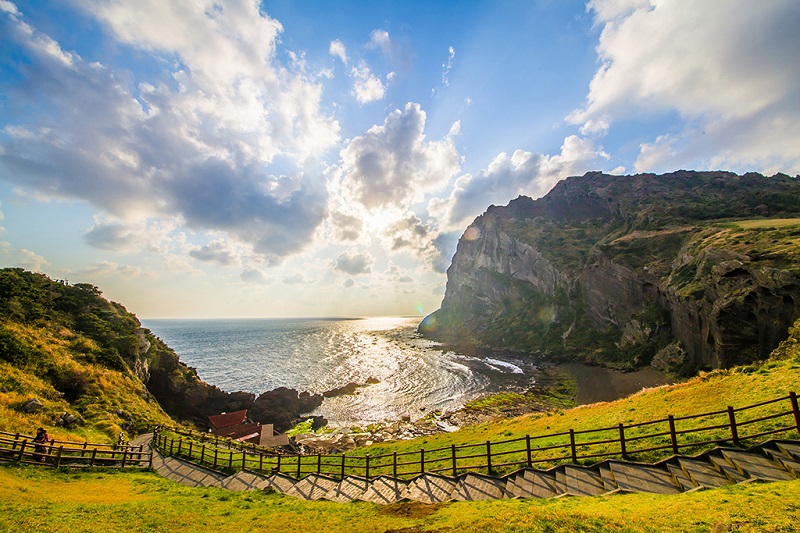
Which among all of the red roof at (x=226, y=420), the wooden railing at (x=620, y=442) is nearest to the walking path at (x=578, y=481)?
the wooden railing at (x=620, y=442)

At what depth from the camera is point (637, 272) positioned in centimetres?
7725

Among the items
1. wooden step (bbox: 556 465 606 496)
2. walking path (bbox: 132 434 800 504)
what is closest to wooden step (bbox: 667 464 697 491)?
walking path (bbox: 132 434 800 504)

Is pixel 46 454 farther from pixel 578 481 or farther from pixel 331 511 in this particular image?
pixel 578 481

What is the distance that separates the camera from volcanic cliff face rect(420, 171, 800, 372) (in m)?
45.6

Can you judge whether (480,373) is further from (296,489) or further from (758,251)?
(296,489)

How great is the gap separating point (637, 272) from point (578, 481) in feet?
274

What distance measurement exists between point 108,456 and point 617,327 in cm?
9771

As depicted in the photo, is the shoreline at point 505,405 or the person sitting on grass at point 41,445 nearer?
the person sitting on grass at point 41,445

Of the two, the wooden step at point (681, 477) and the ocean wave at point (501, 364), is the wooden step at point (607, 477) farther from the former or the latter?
the ocean wave at point (501, 364)

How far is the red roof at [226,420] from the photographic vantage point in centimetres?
4143

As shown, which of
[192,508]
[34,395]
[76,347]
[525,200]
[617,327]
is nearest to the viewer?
[192,508]

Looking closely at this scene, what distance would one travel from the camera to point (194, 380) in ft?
176

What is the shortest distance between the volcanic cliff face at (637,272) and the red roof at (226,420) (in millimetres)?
68984

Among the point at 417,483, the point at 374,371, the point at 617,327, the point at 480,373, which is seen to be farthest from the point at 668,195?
the point at 417,483
